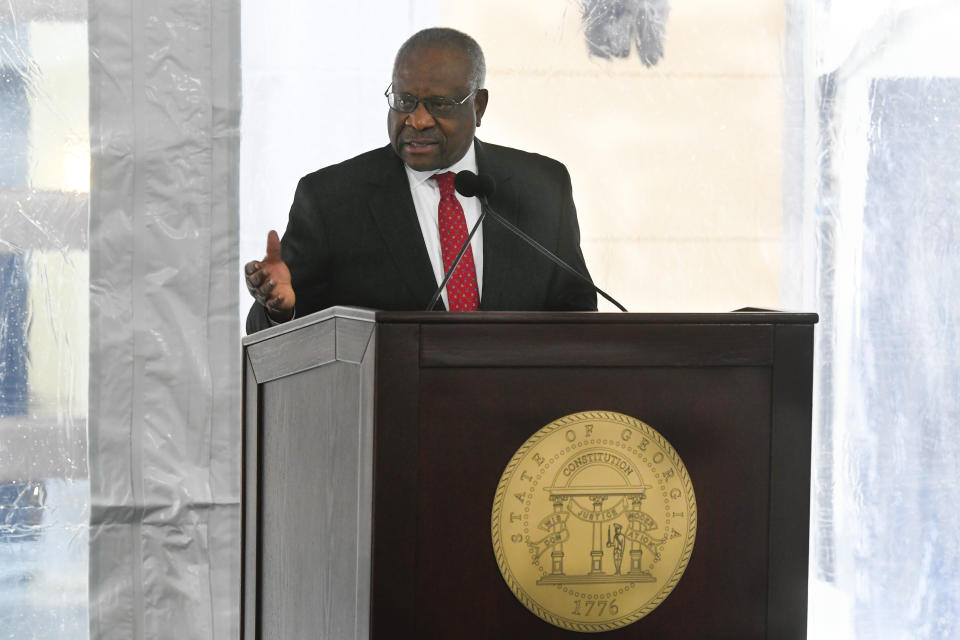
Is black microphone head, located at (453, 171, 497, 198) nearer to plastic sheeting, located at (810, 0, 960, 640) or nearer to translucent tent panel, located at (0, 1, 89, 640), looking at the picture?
translucent tent panel, located at (0, 1, 89, 640)

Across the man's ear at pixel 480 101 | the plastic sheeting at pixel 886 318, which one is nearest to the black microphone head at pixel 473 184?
the man's ear at pixel 480 101

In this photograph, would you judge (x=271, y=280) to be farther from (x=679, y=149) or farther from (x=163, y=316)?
(x=679, y=149)

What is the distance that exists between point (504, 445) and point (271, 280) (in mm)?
434

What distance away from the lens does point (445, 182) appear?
1676mm

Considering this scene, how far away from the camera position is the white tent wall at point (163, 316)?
2.36 m

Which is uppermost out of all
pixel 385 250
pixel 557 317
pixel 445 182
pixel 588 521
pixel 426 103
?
pixel 426 103

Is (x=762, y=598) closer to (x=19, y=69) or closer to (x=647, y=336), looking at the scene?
(x=647, y=336)

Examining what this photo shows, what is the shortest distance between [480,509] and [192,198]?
159 centimetres

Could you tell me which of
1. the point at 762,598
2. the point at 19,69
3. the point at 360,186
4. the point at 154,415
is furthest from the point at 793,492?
the point at 19,69

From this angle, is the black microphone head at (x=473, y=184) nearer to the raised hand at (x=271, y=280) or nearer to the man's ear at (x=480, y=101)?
the raised hand at (x=271, y=280)

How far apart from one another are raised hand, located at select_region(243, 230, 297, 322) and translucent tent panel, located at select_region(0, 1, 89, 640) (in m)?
1.21

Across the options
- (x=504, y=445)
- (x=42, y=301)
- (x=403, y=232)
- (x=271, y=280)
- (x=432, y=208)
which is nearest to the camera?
(x=504, y=445)

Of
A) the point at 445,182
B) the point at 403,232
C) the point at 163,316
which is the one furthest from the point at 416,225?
the point at 163,316

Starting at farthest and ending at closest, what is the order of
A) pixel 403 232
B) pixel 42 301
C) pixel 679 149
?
pixel 679 149 < pixel 42 301 < pixel 403 232
